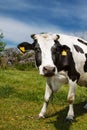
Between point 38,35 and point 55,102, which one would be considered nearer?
point 38,35

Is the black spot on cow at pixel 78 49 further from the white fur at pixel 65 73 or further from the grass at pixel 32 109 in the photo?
the grass at pixel 32 109

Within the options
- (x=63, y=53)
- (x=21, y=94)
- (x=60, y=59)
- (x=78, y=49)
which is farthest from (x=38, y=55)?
(x=21, y=94)

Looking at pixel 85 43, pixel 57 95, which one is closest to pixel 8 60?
pixel 57 95

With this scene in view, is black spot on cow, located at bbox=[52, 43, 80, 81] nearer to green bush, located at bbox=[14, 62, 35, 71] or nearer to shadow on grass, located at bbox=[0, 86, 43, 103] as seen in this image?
shadow on grass, located at bbox=[0, 86, 43, 103]

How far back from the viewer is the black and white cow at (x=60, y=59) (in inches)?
471

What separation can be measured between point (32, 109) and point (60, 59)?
137 inches

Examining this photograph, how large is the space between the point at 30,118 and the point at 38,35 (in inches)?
127

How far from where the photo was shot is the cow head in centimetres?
1119

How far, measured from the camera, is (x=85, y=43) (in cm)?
1509

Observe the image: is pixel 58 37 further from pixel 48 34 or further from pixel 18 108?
pixel 18 108

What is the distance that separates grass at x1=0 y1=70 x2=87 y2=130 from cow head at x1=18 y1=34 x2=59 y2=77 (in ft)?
7.47

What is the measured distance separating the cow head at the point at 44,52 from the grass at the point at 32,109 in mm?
2276

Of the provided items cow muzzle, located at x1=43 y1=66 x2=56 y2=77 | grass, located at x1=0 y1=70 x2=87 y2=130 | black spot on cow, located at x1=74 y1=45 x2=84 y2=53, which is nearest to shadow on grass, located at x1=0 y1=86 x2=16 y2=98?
grass, located at x1=0 y1=70 x2=87 y2=130

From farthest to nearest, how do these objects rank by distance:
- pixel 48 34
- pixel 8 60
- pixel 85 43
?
pixel 8 60 < pixel 85 43 < pixel 48 34
